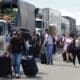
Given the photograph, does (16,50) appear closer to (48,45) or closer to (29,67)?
(29,67)

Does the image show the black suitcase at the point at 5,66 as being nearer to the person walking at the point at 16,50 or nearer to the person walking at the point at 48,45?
the person walking at the point at 16,50

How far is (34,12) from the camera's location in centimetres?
3359

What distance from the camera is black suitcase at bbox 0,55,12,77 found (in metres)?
15.0

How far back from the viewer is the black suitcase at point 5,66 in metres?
15.0

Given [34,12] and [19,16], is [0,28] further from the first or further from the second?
[34,12]

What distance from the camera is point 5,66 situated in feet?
49.2

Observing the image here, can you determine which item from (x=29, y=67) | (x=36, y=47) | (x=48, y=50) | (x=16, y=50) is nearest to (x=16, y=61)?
(x=16, y=50)

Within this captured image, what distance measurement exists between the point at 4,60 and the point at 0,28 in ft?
21.7

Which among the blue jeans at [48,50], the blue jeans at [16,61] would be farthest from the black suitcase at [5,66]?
the blue jeans at [48,50]

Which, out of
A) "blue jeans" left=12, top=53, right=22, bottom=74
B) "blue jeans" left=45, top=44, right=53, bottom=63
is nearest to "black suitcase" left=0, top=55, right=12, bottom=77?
"blue jeans" left=12, top=53, right=22, bottom=74

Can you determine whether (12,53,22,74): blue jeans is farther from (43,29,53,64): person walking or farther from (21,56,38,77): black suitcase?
(43,29,53,64): person walking

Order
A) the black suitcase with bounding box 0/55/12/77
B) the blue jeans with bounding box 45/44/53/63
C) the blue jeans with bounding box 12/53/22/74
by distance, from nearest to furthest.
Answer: the black suitcase with bounding box 0/55/12/77, the blue jeans with bounding box 12/53/22/74, the blue jeans with bounding box 45/44/53/63

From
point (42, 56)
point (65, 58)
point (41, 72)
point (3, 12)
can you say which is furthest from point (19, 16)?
point (41, 72)

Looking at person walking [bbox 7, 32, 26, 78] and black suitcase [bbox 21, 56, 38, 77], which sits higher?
person walking [bbox 7, 32, 26, 78]
